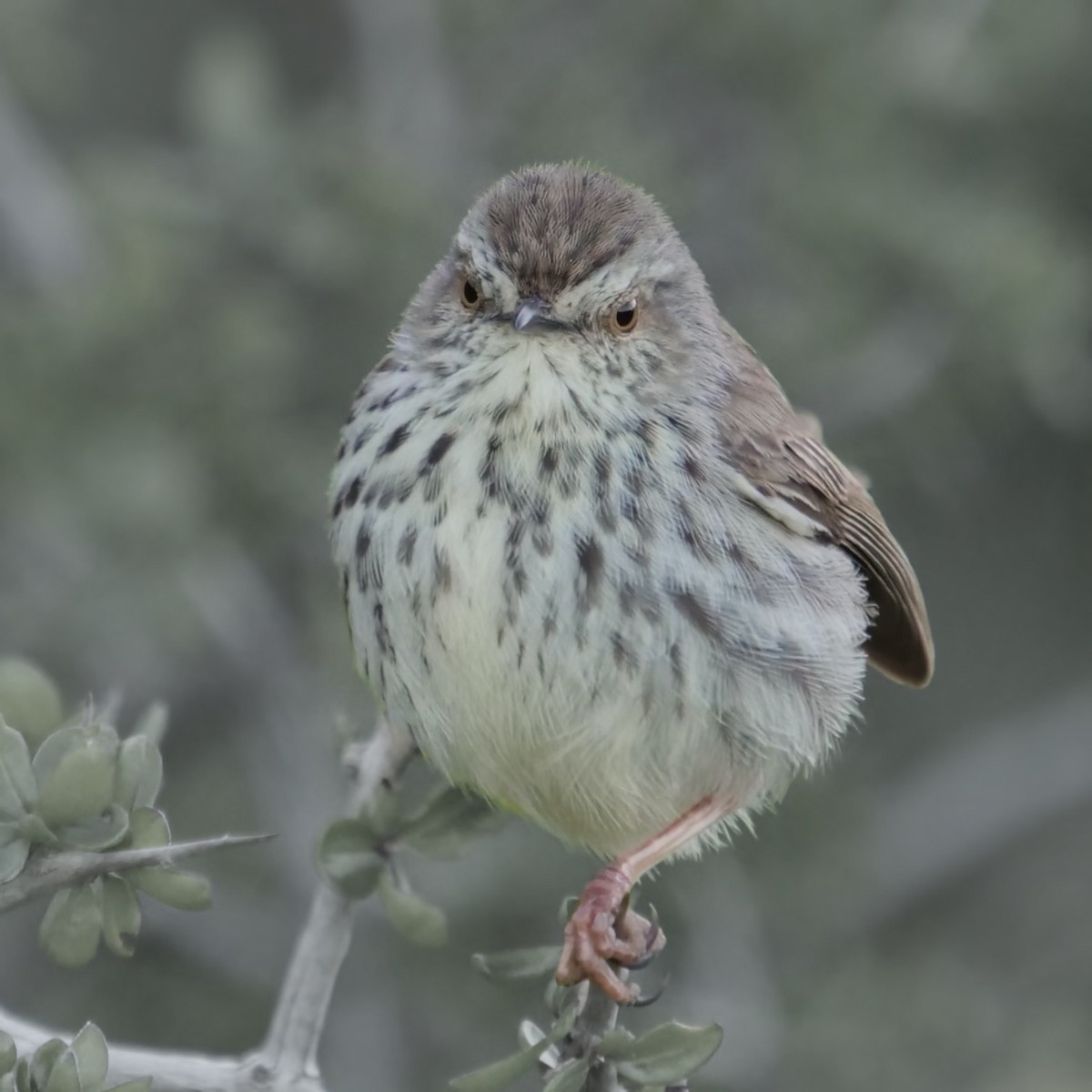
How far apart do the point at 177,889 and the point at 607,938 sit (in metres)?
1.14

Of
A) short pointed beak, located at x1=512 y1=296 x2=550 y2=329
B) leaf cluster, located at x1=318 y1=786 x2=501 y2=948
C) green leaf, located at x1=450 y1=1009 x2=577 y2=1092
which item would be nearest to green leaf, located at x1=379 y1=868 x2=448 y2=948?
leaf cluster, located at x1=318 y1=786 x2=501 y2=948

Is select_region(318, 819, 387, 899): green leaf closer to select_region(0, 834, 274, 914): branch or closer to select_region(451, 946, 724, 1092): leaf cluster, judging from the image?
select_region(451, 946, 724, 1092): leaf cluster

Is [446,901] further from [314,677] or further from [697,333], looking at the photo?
[697,333]

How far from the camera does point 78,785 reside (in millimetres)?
2773

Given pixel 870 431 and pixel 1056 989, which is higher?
pixel 870 431

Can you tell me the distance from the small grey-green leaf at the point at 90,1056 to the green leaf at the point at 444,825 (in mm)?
923

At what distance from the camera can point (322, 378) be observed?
22.4 feet

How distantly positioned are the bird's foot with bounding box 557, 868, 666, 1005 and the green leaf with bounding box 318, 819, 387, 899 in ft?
1.25

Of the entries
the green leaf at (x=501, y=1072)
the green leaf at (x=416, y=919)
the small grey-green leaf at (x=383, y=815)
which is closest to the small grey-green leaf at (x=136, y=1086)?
the green leaf at (x=501, y=1072)

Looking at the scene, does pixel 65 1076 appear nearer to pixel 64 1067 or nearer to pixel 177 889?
pixel 64 1067

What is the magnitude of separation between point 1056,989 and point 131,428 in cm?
381

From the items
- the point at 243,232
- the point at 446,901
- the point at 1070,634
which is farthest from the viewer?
the point at 1070,634

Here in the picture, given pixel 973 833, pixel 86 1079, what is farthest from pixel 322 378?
pixel 86 1079

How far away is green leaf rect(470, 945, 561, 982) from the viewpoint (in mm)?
3336
